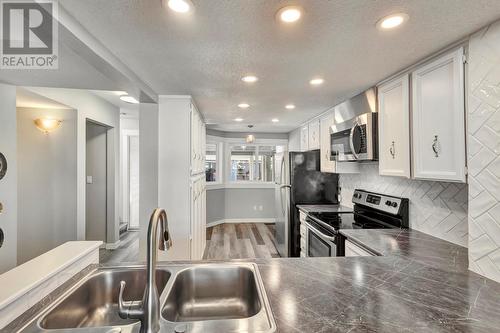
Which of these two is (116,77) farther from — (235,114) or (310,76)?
(235,114)

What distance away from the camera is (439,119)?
1.58 meters

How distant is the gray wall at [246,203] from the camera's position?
20.4 ft

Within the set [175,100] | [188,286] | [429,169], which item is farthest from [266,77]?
[188,286]

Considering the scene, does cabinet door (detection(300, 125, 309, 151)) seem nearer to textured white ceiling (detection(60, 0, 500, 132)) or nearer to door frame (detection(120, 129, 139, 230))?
textured white ceiling (detection(60, 0, 500, 132))

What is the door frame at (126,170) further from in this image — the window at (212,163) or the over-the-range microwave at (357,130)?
the over-the-range microwave at (357,130)

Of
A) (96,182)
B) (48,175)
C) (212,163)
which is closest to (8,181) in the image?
(48,175)

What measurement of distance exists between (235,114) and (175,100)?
4.08ft

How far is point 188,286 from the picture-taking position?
4.31 ft

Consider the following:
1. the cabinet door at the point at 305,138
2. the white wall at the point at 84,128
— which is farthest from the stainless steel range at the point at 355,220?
the white wall at the point at 84,128

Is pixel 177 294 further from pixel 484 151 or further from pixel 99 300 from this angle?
pixel 484 151

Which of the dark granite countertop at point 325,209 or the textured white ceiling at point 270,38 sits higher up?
the textured white ceiling at point 270,38

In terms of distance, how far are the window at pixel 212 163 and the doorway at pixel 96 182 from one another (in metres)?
2.39

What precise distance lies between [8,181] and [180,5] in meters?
2.55

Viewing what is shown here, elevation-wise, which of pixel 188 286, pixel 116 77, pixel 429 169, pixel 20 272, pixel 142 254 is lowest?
pixel 142 254
